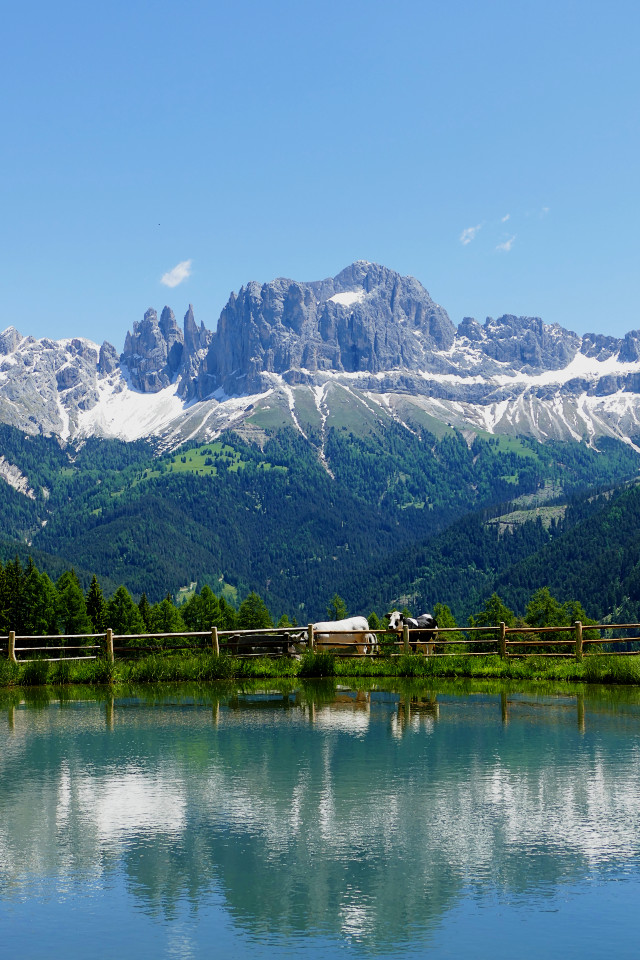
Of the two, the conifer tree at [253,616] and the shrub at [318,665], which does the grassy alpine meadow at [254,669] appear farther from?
the conifer tree at [253,616]

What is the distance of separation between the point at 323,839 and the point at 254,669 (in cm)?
2580

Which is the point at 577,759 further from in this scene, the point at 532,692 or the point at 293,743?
the point at 532,692

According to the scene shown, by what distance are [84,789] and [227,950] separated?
330 inches

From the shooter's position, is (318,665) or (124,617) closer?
(318,665)

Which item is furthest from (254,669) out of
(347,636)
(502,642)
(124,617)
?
(124,617)

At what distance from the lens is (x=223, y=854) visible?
544 inches

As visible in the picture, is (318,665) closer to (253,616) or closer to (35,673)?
(35,673)

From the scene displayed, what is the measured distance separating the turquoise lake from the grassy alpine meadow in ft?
41.2

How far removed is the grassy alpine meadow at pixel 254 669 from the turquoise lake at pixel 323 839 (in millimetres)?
12555

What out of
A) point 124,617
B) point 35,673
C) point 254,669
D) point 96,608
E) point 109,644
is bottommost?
point 124,617

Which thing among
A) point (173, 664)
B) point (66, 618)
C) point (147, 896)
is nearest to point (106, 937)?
point (147, 896)

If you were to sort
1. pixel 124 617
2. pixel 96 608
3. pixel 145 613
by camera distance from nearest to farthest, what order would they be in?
pixel 96 608
pixel 124 617
pixel 145 613

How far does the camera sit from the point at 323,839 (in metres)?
14.4

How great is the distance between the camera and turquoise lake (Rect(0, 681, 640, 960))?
11.0 m
